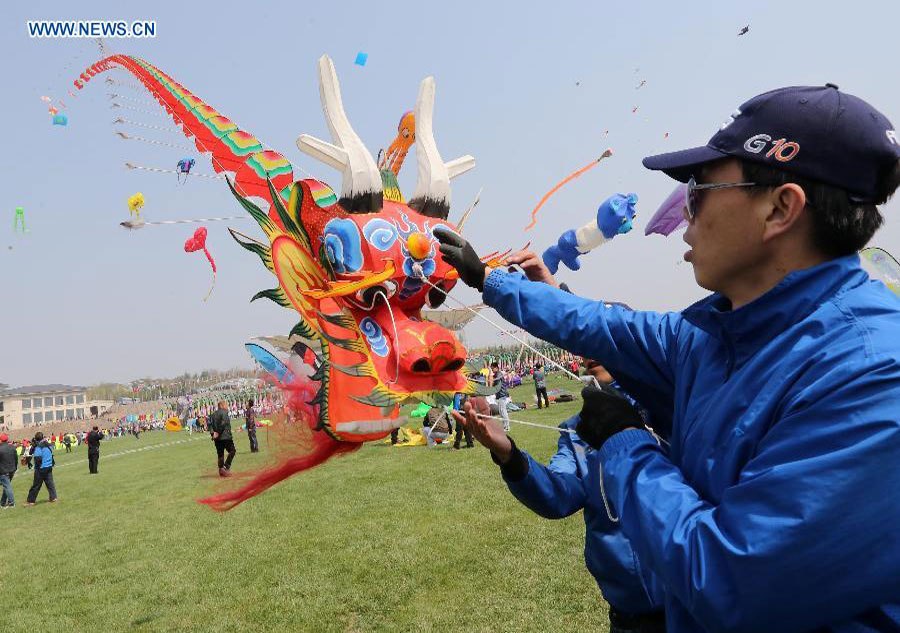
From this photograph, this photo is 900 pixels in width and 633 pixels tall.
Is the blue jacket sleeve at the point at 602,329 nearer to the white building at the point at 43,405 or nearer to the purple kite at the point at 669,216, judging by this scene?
the purple kite at the point at 669,216

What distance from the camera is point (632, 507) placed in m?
1.08

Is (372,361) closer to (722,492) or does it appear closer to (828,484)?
(722,492)

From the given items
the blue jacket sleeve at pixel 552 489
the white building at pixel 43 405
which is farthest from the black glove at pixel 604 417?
the white building at pixel 43 405

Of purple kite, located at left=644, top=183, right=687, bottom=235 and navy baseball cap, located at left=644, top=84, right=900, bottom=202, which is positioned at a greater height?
purple kite, located at left=644, top=183, right=687, bottom=235

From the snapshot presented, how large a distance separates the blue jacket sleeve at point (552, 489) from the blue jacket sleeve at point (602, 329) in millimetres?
768

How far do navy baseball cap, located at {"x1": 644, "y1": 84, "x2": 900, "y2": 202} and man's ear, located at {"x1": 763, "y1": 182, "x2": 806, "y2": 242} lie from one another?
3cm

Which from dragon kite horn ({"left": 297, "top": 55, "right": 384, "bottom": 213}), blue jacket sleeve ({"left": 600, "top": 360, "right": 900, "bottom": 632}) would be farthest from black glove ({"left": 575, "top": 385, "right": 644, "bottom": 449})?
dragon kite horn ({"left": 297, "top": 55, "right": 384, "bottom": 213})

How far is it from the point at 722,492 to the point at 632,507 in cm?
16

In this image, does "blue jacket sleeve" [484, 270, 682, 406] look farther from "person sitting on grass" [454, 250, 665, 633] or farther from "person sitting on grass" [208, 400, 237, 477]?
"person sitting on grass" [208, 400, 237, 477]

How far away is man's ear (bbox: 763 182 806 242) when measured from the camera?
1.07 metres

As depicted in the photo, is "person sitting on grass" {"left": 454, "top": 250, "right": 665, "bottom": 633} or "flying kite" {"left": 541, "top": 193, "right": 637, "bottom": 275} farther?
"flying kite" {"left": 541, "top": 193, "right": 637, "bottom": 275}

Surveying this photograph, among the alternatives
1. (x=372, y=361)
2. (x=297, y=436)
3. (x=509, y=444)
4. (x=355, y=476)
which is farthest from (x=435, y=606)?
(x=355, y=476)

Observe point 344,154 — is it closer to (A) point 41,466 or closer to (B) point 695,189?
(B) point 695,189

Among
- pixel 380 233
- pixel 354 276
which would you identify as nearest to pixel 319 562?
pixel 354 276
